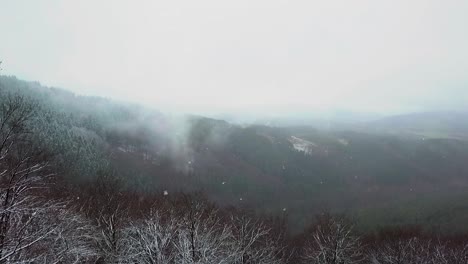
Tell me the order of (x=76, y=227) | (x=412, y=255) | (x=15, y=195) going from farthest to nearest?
(x=412, y=255) → (x=76, y=227) → (x=15, y=195)

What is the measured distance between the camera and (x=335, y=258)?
3388 centimetres

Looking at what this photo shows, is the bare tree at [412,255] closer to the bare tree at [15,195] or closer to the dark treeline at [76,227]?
the dark treeline at [76,227]

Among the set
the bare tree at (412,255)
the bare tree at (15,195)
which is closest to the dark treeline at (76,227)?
the bare tree at (15,195)

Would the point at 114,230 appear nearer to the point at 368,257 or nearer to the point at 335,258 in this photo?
the point at 335,258

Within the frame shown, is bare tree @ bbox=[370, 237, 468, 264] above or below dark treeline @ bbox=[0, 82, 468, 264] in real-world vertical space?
below

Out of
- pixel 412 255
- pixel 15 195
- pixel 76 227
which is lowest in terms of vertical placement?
pixel 412 255

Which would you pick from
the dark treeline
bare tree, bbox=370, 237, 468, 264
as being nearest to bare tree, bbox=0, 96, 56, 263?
the dark treeline

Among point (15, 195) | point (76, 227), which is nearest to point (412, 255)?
point (76, 227)

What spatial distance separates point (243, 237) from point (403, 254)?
22499 millimetres

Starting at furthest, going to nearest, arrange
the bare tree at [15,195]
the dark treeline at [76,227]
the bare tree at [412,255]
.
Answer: the bare tree at [412,255]
the dark treeline at [76,227]
the bare tree at [15,195]

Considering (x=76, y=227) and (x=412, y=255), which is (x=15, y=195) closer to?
(x=76, y=227)

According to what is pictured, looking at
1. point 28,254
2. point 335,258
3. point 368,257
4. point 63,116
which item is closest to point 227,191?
point 63,116

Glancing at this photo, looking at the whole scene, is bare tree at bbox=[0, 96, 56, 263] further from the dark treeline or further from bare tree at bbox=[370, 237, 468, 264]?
bare tree at bbox=[370, 237, 468, 264]

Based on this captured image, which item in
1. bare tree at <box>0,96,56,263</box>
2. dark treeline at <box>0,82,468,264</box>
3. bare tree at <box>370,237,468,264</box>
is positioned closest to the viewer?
bare tree at <box>0,96,56,263</box>
